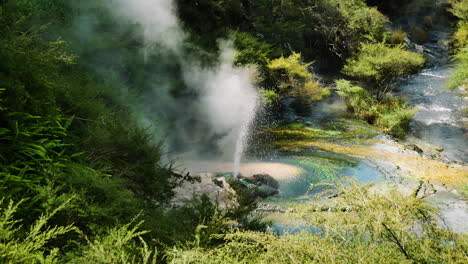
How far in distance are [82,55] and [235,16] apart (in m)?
7.98

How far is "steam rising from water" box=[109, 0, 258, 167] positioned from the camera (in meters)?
7.34

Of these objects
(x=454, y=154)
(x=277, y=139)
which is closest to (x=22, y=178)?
(x=277, y=139)

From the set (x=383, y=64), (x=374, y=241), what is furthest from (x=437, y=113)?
(x=374, y=241)

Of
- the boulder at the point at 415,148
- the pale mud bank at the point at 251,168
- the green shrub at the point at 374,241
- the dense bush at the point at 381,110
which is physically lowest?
the green shrub at the point at 374,241

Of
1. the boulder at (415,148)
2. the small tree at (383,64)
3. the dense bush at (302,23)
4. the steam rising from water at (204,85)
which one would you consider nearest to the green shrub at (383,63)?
the small tree at (383,64)

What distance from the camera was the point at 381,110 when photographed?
11805 millimetres

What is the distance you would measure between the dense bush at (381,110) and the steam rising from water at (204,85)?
13.1ft

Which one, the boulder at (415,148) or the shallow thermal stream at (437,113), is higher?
the shallow thermal stream at (437,113)

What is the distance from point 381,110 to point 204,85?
6.80 metres

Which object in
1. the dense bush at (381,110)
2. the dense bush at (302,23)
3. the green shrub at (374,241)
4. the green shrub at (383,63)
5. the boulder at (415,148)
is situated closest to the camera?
the green shrub at (374,241)

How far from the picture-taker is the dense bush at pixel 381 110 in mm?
10594

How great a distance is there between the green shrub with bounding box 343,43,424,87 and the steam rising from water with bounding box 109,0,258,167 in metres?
5.16

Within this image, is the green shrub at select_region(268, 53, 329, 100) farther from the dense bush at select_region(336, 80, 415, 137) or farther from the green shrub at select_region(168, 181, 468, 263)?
the green shrub at select_region(168, 181, 468, 263)

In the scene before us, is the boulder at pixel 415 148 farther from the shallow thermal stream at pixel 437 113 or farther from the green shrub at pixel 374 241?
the green shrub at pixel 374 241
